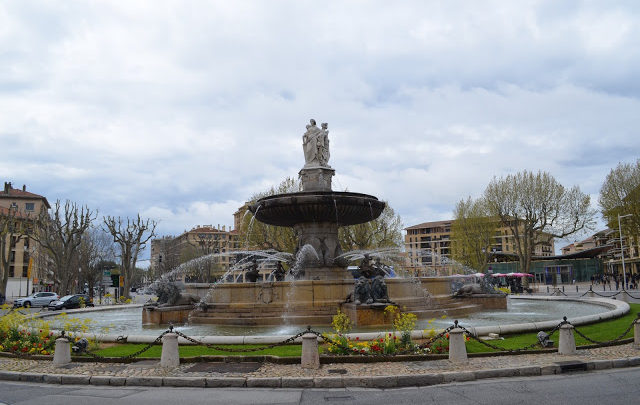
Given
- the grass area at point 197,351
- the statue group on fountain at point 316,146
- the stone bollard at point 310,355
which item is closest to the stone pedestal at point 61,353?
the grass area at point 197,351

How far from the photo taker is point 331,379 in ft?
25.7

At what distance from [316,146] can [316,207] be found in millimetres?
3775

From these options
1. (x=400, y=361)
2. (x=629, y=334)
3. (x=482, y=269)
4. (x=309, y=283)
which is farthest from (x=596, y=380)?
(x=482, y=269)

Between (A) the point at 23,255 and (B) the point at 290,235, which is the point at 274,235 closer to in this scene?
(B) the point at 290,235

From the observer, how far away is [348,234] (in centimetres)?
4350

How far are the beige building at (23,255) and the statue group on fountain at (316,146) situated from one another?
158ft

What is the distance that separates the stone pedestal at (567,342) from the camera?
371 inches

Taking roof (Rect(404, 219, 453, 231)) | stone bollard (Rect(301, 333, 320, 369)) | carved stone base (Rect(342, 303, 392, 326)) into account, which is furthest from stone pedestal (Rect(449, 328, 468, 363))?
roof (Rect(404, 219, 453, 231))

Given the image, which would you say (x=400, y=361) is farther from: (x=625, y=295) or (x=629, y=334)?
(x=625, y=295)

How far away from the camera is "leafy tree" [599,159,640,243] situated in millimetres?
46719

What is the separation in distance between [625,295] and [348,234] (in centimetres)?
2444

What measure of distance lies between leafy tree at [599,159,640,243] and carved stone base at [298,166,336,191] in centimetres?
3759

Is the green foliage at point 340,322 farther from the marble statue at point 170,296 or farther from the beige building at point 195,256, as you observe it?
the beige building at point 195,256

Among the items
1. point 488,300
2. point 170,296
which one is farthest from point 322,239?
point 488,300
